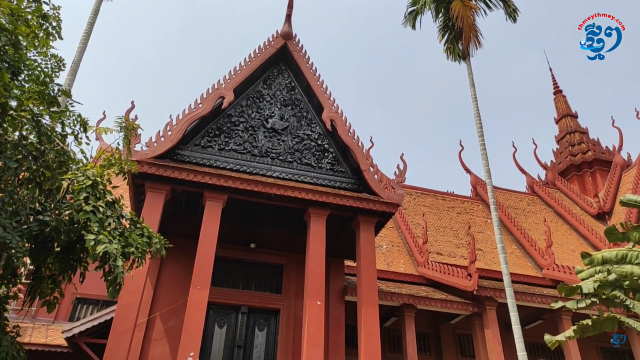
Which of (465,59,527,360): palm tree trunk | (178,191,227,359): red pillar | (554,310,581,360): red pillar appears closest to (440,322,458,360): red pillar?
(554,310,581,360): red pillar

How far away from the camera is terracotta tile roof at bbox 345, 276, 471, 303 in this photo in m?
10.5

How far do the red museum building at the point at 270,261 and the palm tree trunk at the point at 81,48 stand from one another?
1.47 metres

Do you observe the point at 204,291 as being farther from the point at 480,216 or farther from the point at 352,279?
the point at 480,216

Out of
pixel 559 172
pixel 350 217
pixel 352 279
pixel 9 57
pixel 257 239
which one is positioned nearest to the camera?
pixel 9 57

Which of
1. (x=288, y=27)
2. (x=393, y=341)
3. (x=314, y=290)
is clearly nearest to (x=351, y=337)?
(x=393, y=341)

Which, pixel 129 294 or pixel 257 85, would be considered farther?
pixel 257 85

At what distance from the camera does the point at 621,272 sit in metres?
7.63

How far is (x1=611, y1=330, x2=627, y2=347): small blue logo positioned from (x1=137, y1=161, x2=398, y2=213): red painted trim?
839cm

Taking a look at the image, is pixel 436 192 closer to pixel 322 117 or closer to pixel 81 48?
pixel 322 117

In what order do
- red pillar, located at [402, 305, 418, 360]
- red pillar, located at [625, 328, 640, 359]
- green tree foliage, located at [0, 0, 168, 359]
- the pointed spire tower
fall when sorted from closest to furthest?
green tree foliage, located at [0, 0, 168, 359], red pillar, located at [402, 305, 418, 360], red pillar, located at [625, 328, 640, 359], the pointed spire tower

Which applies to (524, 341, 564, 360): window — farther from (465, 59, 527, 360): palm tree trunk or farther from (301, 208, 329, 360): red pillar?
(301, 208, 329, 360): red pillar

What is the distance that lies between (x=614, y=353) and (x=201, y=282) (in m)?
11.4

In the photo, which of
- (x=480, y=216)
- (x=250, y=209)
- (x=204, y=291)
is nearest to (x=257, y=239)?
(x=250, y=209)

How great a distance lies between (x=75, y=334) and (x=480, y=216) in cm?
1371
